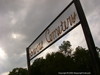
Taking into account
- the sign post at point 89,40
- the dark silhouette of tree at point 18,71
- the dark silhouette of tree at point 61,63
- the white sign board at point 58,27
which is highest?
the dark silhouette of tree at point 18,71

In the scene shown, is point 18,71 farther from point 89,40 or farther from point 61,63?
point 89,40

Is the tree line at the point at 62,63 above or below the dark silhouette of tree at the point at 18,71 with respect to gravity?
below

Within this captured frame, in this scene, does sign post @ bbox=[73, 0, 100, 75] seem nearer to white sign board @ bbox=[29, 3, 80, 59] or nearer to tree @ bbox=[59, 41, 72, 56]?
white sign board @ bbox=[29, 3, 80, 59]

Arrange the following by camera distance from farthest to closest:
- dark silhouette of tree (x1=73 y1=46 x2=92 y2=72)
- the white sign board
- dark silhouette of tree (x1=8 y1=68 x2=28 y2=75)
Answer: dark silhouette of tree (x1=8 y1=68 x2=28 y2=75) < dark silhouette of tree (x1=73 y1=46 x2=92 y2=72) < the white sign board

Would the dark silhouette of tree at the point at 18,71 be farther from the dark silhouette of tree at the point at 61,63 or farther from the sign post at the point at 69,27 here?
the sign post at the point at 69,27

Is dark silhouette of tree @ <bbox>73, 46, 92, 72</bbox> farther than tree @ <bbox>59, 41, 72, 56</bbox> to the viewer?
No

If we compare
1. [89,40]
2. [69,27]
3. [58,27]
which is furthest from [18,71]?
[89,40]

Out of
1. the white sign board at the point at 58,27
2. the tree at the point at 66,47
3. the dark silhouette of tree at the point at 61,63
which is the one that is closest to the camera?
the white sign board at the point at 58,27

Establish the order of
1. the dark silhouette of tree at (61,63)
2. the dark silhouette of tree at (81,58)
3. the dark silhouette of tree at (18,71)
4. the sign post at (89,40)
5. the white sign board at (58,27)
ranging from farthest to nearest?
the dark silhouette of tree at (18,71) → the dark silhouette of tree at (61,63) → the dark silhouette of tree at (81,58) → the white sign board at (58,27) → the sign post at (89,40)

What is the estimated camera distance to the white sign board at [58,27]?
3.99 metres

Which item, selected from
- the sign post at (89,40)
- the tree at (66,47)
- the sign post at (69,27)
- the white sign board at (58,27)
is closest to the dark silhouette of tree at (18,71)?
the tree at (66,47)

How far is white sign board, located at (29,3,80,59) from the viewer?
3.99 metres

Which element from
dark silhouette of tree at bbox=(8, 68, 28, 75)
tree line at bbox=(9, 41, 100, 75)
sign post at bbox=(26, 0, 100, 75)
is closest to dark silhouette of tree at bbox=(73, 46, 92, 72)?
tree line at bbox=(9, 41, 100, 75)

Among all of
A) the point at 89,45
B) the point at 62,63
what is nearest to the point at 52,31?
A: the point at 89,45
